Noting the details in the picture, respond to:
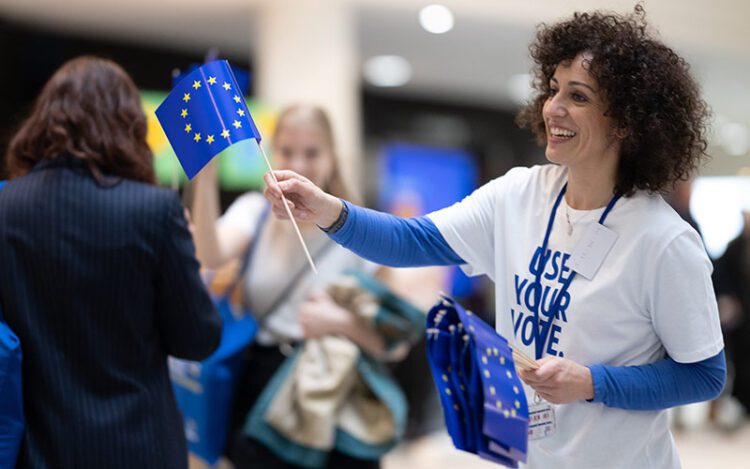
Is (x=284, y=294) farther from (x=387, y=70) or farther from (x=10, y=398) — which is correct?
(x=387, y=70)

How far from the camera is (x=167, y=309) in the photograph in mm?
1909

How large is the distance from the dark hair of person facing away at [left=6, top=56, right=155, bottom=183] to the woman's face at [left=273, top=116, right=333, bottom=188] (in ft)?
2.08

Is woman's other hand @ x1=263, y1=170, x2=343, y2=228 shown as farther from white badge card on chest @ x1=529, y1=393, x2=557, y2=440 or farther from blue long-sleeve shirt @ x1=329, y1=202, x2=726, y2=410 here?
white badge card on chest @ x1=529, y1=393, x2=557, y2=440

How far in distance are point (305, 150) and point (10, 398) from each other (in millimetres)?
1172

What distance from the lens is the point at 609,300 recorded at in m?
1.53

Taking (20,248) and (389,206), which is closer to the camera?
(20,248)

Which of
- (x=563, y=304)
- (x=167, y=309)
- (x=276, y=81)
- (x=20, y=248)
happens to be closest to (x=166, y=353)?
(x=167, y=309)

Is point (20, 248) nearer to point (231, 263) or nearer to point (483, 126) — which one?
point (231, 263)

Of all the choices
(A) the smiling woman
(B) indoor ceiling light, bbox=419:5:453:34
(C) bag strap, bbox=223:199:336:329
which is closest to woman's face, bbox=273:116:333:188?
(C) bag strap, bbox=223:199:336:329

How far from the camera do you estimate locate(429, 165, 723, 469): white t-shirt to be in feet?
4.91

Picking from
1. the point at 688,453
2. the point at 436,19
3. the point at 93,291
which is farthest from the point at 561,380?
the point at 436,19

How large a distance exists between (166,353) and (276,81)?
439 cm

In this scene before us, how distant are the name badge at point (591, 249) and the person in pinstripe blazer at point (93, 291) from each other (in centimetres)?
88

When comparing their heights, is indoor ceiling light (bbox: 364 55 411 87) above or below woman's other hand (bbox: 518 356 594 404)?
below
